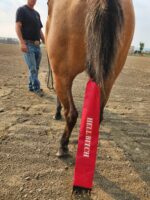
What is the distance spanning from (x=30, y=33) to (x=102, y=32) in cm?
462

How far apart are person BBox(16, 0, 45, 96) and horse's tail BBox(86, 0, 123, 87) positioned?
428 cm

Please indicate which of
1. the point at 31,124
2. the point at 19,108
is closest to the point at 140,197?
the point at 31,124

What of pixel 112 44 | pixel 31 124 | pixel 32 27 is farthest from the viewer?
pixel 32 27

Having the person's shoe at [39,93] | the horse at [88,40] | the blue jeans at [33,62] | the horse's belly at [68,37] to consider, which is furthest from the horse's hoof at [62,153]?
the blue jeans at [33,62]

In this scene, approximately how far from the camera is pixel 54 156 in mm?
3523

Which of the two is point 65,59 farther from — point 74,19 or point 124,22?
point 124,22

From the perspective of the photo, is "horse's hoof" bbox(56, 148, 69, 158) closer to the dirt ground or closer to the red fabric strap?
the dirt ground

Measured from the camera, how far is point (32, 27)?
692cm

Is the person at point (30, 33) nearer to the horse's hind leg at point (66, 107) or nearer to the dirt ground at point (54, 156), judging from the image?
the dirt ground at point (54, 156)

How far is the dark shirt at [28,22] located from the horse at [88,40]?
144 inches

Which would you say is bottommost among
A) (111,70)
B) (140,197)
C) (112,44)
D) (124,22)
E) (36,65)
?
(140,197)

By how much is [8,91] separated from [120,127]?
11.2ft

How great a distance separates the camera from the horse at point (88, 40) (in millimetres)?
2613

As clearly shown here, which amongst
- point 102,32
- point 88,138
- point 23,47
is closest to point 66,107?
point 88,138
